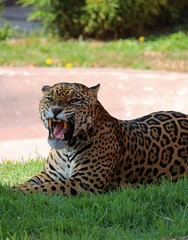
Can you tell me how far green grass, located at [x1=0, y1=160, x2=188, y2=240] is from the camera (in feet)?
9.46

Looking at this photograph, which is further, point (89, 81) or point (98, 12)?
point (98, 12)

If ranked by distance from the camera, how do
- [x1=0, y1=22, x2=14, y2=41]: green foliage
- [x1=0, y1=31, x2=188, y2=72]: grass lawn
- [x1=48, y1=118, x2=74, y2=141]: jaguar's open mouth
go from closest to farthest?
[x1=48, y1=118, x2=74, y2=141]: jaguar's open mouth < [x1=0, y1=31, x2=188, y2=72]: grass lawn < [x1=0, y1=22, x2=14, y2=41]: green foliage

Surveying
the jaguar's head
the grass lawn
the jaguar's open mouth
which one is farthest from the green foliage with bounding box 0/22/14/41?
the jaguar's open mouth

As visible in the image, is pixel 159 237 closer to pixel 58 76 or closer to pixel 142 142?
pixel 142 142

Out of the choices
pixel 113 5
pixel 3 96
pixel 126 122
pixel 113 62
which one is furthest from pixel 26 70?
pixel 113 5

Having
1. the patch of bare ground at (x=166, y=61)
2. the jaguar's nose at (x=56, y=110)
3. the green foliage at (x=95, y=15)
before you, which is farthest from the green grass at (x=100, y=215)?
the green foliage at (x=95, y=15)

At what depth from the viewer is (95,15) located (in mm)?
10734

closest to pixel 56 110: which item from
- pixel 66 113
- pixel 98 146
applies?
pixel 66 113

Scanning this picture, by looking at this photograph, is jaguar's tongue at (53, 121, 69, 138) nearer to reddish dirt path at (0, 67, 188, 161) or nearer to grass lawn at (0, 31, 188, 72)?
reddish dirt path at (0, 67, 188, 161)

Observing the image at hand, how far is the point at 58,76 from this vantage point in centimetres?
686

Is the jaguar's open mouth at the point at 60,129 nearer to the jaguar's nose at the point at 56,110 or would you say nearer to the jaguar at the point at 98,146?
the jaguar at the point at 98,146

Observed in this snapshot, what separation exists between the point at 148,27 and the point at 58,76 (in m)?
6.23

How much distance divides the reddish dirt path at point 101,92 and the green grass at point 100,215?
3.03 m

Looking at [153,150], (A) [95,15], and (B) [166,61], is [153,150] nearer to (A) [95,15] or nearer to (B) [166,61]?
(B) [166,61]
